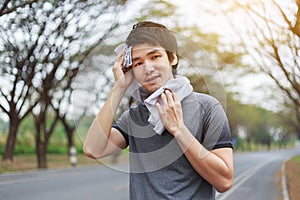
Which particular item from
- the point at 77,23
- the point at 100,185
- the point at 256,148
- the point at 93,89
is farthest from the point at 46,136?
the point at 256,148

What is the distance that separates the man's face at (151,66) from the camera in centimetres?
161

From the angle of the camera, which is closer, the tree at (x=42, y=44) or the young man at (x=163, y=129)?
the young man at (x=163, y=129)

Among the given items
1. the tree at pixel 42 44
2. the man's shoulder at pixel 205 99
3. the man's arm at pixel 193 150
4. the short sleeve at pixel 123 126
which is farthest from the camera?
the tree at pixel 42 44

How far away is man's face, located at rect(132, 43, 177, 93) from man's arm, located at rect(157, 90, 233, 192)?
76mm

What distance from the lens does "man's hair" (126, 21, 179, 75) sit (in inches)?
66.1

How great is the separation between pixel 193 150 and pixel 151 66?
280 millimetres

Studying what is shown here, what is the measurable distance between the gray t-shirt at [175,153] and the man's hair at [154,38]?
0.16 metres

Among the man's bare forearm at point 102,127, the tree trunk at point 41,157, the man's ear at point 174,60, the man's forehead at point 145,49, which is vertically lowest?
the tree trunk at point 41,157

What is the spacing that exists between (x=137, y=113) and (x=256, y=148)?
113m

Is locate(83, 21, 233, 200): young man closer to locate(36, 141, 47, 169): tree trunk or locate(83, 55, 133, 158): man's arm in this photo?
locate(83, 55, 133, 158): man's arm

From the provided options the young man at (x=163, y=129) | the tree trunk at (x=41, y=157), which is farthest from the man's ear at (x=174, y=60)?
the tree trunk at (x=41, y=157)

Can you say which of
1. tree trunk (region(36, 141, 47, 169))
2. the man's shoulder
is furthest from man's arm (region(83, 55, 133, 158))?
tree trunk (region(36, 141, 47, 169))

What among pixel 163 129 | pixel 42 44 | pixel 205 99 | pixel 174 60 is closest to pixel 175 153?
pixel 163 129

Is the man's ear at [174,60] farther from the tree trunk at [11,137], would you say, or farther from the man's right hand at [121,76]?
the tree trunk at [11,137]
